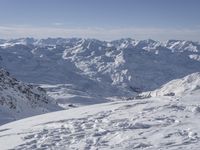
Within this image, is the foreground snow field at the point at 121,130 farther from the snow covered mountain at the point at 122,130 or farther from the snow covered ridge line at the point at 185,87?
the snow covered ridge line at the point at 185,87

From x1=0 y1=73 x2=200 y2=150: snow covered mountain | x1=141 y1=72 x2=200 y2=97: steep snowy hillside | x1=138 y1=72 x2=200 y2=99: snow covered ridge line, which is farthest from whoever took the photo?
x1=141 y1=72 x2=200 y2=97: steep snowy hillside

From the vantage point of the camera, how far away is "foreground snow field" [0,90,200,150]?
1105 centimetres

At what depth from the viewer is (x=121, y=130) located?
492 inches

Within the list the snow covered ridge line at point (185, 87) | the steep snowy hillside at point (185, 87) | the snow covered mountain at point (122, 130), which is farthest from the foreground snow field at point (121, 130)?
the steep snowy hillside at point (185, 87)

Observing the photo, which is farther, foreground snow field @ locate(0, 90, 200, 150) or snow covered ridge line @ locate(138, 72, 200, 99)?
snow covered ridge line @ locate(138, 72, 200, 99)

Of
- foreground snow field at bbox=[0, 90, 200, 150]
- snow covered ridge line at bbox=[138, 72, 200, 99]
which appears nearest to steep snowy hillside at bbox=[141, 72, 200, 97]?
snow covered ridge line at bbox=[138, 72, 200, 99]

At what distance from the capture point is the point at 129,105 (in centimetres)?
1700

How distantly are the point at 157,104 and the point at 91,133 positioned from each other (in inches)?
181

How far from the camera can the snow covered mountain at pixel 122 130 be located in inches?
433

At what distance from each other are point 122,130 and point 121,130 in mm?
30

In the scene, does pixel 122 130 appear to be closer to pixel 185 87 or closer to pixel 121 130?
pixel 121 130

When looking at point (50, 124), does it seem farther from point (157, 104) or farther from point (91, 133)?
point (157, 104)

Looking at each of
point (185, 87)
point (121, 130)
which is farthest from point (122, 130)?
point (185, 87)

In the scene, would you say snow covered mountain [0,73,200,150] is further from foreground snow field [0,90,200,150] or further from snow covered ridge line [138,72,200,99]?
snow covered ridge line [138,72,200,99]
